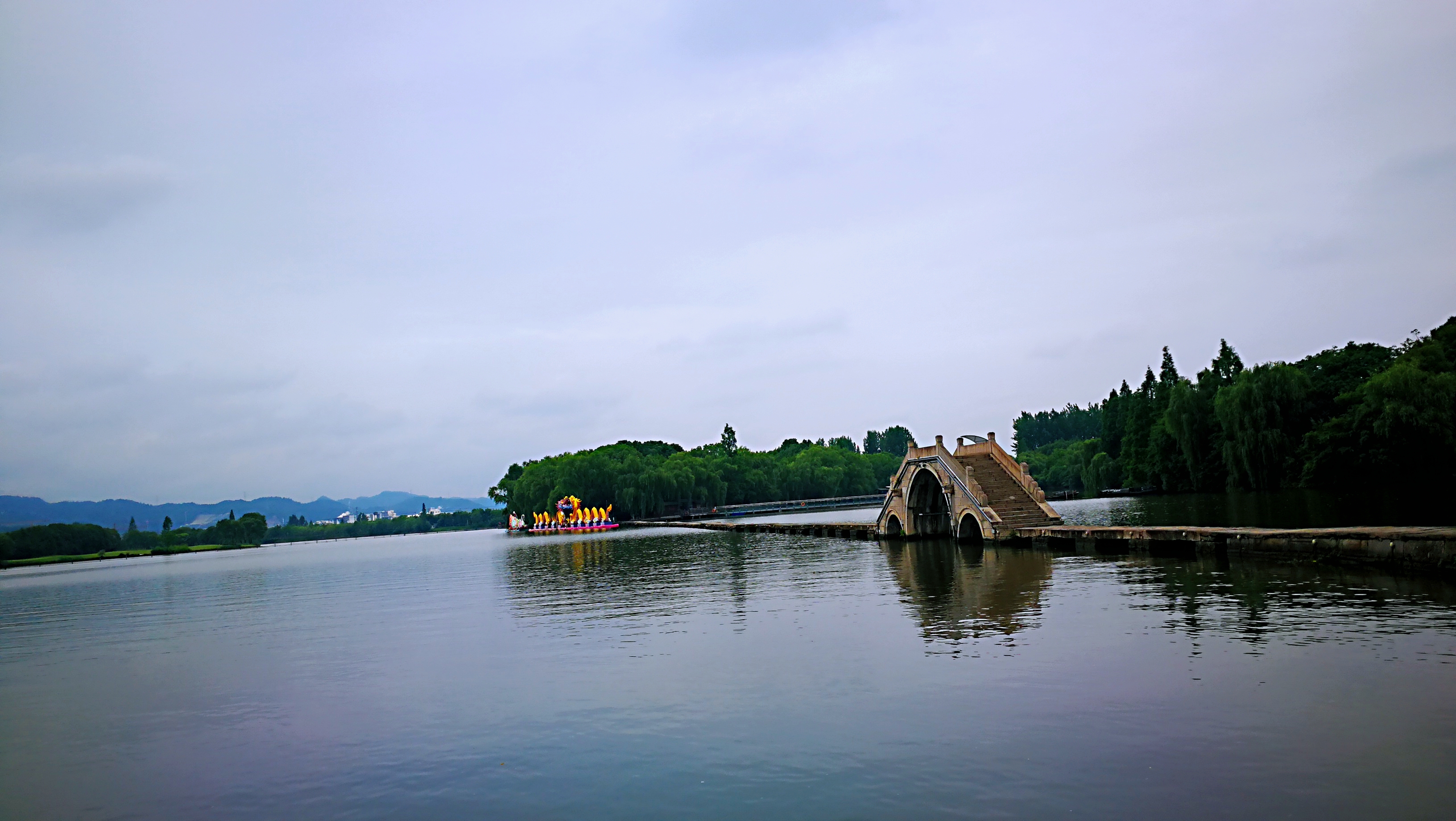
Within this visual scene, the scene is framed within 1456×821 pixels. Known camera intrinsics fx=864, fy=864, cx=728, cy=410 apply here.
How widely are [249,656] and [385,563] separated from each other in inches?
2272

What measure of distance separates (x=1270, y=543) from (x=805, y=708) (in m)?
23.9

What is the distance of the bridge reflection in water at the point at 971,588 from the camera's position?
22312 mm

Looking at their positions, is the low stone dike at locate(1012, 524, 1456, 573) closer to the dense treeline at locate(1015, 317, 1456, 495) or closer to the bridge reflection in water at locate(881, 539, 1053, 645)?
the bridge reflection in water at locate(881, 539, 1053, 645)

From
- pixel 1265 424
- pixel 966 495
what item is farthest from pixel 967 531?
pixel 1265 424

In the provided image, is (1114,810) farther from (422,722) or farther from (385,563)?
(385,563)

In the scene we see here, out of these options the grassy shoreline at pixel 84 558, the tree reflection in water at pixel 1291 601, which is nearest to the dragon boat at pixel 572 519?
the grassy shoreline at pixel 84 558

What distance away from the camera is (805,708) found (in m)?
15.4

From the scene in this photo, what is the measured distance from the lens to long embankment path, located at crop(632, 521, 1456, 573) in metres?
24.4

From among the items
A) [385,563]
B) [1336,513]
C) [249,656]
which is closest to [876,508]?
[385,563]

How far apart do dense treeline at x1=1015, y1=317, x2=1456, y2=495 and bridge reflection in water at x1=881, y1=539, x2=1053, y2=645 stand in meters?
44.9

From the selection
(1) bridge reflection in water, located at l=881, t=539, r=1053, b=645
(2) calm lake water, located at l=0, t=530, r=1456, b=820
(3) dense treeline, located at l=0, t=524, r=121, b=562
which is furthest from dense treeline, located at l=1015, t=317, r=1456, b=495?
(3) dense treeline, located at l=0, t=524, r=121, b=562

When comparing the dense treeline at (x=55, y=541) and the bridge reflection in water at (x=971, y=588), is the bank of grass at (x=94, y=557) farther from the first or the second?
Answer: the bridge reflection in water at (x=971, y=588)

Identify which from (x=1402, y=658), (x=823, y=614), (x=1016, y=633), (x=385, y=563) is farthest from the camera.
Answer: (x=385, y=563)

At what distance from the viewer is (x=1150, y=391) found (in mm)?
136000
